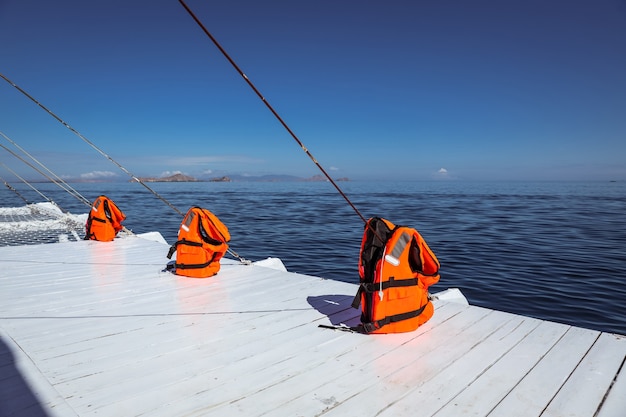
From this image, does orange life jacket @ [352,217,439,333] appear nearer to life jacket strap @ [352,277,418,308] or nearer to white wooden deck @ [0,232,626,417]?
life jacket strap @ [352,277,418,308]

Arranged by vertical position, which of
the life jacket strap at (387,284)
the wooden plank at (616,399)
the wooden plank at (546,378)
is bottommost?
the wooden plank at (546,378)

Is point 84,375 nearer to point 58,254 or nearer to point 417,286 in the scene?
point 417,286

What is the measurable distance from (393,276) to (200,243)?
358cm

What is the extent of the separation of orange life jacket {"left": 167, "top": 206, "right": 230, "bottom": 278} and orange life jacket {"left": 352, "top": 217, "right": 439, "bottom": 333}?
2.92m

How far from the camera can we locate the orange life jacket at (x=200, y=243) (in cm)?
605

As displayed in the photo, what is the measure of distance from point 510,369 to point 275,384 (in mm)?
1968

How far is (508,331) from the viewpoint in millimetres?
3961

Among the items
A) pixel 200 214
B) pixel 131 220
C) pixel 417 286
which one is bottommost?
pixel 131 220

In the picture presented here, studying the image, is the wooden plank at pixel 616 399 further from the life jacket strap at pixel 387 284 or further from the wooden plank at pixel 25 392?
the wooden plank at pixel 25 392

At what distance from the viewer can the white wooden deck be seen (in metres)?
2.64

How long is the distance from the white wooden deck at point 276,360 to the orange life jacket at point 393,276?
19 centimetres

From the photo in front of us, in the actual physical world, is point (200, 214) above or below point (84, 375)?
above

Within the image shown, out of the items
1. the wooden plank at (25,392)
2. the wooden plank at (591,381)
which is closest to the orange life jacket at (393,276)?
the wooden plank at (591,381)

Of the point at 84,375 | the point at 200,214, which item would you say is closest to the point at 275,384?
the point at 84,375
